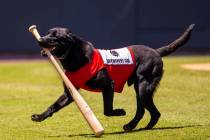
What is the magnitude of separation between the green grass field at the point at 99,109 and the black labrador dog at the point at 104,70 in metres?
0.30

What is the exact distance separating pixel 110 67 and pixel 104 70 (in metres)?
0.10

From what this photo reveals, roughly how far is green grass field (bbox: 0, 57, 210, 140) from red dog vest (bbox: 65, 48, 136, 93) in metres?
0.69

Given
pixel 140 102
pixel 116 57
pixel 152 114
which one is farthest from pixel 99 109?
pixel 116 57

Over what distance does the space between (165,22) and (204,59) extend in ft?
11.8

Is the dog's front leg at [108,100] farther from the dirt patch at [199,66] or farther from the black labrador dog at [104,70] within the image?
the dirt patch at [199,66]

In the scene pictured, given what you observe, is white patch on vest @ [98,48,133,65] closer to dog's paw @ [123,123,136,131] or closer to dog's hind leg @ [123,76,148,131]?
dog's hind leg @ [123,76,148,131]

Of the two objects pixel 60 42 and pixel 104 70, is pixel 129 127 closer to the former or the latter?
pixel 104 70

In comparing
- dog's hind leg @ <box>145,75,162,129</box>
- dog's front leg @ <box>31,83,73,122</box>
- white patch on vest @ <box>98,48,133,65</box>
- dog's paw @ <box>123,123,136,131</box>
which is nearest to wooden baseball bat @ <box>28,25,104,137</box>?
dog's front leg @ <box>31,83,73,122</box>

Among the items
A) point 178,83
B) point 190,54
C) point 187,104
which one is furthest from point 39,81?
point 190,54

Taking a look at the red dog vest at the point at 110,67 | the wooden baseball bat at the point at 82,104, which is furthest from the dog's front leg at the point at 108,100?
the wooden baseball bat at the point at 82,104

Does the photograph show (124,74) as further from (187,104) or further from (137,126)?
(187,104)

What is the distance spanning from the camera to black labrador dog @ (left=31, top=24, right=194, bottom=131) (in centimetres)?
912

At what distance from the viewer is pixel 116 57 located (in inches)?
373

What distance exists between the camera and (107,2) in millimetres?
25656
